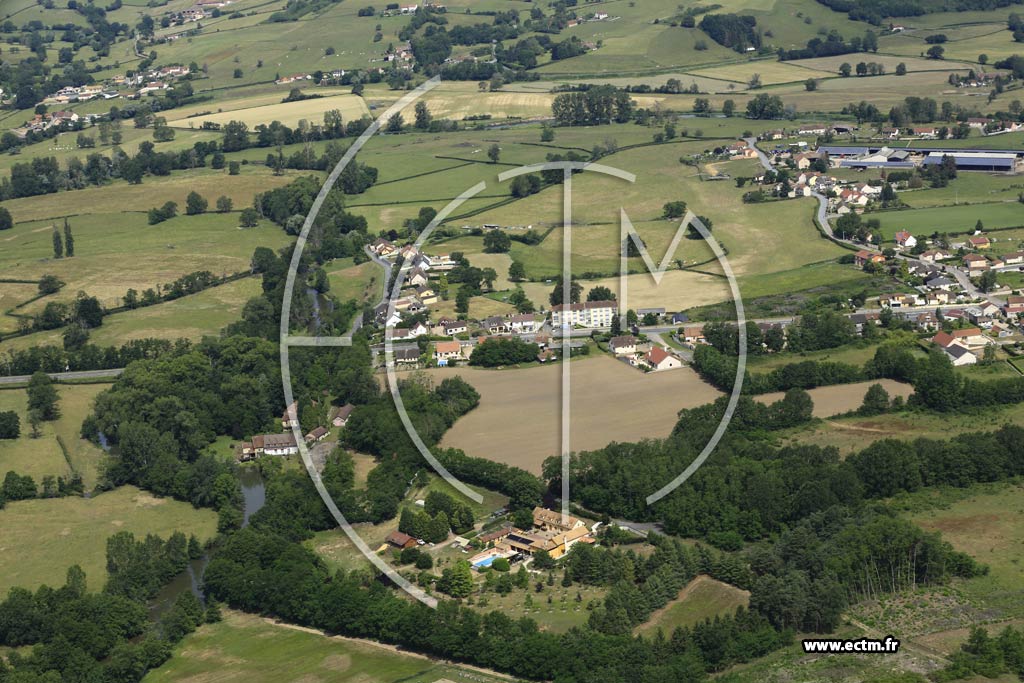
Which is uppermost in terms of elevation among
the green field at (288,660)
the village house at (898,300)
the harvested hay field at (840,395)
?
the village house at (898,300)

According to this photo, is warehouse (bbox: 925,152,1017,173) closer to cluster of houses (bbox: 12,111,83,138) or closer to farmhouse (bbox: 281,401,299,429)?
farmhouse (bbox: 281,401,299,429)

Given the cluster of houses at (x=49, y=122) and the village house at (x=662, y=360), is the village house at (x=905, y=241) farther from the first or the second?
the cluster of houses at (x=49, y=122)

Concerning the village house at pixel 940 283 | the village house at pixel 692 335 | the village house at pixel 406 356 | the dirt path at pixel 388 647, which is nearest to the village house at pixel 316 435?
the village house at pixel 406 356

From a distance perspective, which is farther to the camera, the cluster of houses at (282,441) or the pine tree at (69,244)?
the pine tree at (69,244)

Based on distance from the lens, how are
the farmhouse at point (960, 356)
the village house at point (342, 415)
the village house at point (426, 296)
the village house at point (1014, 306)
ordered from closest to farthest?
the village house at point (342, 415), the farmhouse at point (960, 356), the village house at point (1014, 306), the village house at point (426, 296)

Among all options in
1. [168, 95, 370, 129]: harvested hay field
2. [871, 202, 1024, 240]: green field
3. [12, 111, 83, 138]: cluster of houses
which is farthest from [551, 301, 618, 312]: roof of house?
[12, 111, 83, 138]: cluster of houses

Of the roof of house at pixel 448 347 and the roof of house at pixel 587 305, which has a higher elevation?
the roof of house at pixel 587 305
